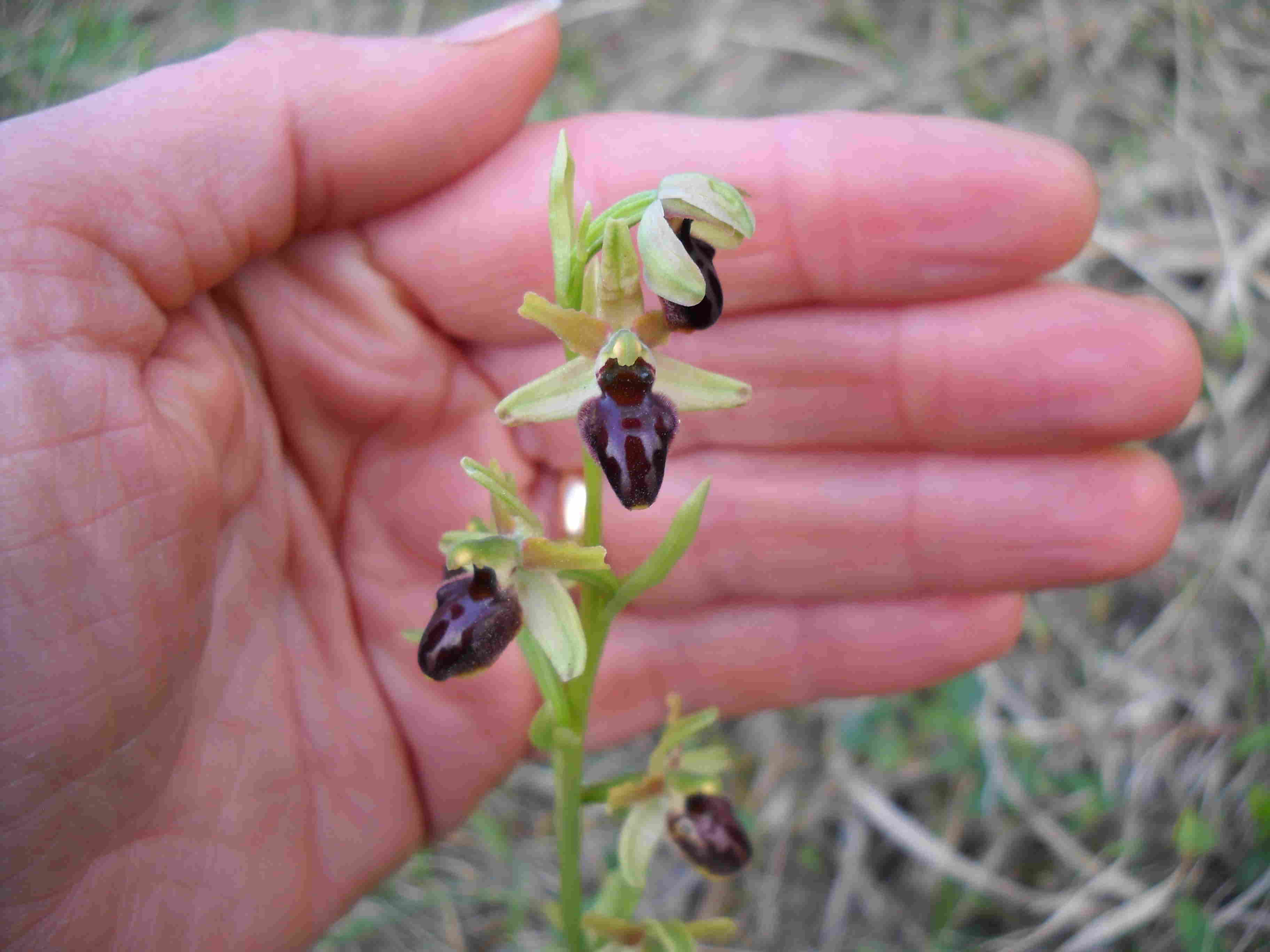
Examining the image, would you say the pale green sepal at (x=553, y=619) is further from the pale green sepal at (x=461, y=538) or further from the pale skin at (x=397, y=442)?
the pale skin at (x=397, y=442)

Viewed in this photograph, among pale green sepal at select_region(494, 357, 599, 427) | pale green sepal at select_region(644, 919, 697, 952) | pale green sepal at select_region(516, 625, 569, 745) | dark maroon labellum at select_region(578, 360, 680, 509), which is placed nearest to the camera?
dark maroon labellum at select_region(578, 360, 680, 509)

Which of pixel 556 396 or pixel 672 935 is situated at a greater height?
pixel 556 396

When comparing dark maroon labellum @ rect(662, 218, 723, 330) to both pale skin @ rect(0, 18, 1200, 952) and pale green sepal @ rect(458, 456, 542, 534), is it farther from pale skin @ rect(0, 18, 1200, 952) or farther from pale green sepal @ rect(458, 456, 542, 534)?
pale skin @ rect(0, 18, 1200, 952)

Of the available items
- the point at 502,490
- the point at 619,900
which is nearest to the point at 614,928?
the point at 619,900

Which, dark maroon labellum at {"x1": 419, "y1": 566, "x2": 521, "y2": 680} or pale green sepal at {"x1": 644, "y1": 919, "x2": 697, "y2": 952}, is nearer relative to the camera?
dark maroon labellum at {"x1": 419, "y1": 566, "x2": 521, "y2": 680}

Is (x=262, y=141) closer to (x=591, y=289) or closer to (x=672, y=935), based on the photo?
(x=591, y=289)

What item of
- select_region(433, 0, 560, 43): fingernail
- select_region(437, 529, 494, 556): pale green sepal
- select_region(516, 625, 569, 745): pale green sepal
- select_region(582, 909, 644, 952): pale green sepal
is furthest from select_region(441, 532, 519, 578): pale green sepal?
select_region(433, 0, 560, 43): fingernail

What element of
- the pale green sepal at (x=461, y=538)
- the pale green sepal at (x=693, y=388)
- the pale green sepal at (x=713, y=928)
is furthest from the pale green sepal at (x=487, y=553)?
the pale green sepal at (x=713, y=928)
